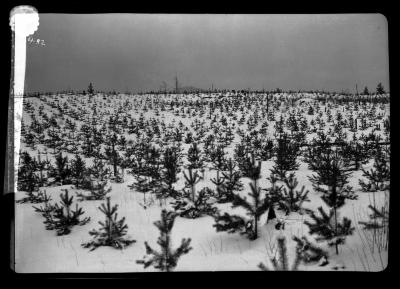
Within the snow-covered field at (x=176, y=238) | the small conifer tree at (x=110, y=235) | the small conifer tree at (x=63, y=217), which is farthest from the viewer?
the small conifer tree at (x=63, y=217)

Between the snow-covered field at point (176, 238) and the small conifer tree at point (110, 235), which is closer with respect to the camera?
the snow-covered field at point (176, 238)

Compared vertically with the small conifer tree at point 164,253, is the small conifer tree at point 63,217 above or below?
above

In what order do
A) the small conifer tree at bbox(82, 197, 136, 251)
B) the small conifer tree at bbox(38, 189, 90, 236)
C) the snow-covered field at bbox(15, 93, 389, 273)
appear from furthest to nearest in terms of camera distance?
1. the small conifer tree at bbox(38, 189, 90, 236)
2. the small conifer tree at bbox(82, 197, 136, 251)
3. the snow-covered field at bbox(15, 93, 389, 273)

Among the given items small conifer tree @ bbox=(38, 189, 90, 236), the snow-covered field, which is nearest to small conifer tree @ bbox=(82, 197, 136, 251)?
the snow-covered field

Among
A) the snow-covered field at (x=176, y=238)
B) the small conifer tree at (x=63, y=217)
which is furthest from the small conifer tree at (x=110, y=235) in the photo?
the small conifer tree at (x=63, y=217)

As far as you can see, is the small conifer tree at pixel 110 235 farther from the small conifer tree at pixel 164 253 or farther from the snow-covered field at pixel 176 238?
the small conifer tree at pixel 164 253

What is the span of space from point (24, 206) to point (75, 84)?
90.3 inches

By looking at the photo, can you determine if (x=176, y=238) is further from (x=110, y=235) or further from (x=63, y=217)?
(x=63, y=217)

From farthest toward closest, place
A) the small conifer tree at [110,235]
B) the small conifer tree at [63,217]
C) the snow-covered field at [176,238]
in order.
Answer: the small conifer tree at [63,217] < the small conifer tree at [110,235] < the snow-covered field at [176,238]

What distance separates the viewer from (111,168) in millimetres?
5551

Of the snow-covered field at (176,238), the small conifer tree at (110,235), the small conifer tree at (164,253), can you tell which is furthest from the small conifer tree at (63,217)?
the small conifer tree at (164,253)

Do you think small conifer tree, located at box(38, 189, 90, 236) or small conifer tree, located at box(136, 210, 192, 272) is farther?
small conifer tree, located at box(38, 189, 90, 236)

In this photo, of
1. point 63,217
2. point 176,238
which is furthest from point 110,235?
point 176,238

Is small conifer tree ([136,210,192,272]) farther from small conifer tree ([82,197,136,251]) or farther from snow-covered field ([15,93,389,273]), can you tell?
small conifer tree ([82,197,136,251])
